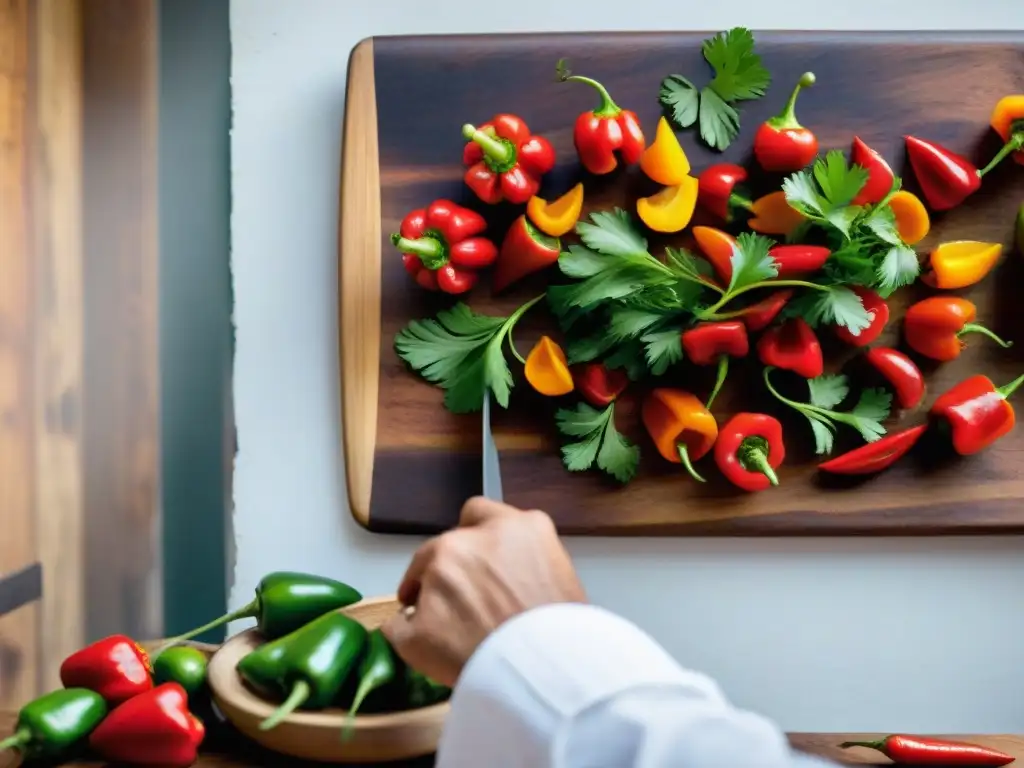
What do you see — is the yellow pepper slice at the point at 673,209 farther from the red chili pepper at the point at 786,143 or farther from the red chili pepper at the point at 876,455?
the red chili pepper at the point at 876,455

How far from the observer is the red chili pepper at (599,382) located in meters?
0.93

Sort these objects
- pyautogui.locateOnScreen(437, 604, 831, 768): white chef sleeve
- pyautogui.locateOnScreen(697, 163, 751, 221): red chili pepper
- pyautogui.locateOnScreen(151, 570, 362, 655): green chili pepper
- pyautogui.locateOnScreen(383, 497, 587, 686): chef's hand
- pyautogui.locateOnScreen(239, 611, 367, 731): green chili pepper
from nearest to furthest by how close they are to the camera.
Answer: pyautogui.locateOnScreen(437, 604, 831, 768): white chef sleeve → pyautogui.locateOnScreen(383, 497, 587, 686): chef's hand → pyautogui.locateOnScreen(239, 611, 367, 731): green chili pepper → pyautogui.locateOnScreen(151, 570, 362, 655): green chili pepper → pyautogui.locateOnScreen(697, 163, 751, 221): red chili pepper

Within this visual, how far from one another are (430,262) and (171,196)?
1.27ft

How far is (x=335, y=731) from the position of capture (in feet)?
2.31

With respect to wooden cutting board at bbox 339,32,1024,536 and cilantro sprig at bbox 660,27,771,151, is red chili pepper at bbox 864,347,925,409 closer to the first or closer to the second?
wooden cutting board at bbox 339,32,1024,536

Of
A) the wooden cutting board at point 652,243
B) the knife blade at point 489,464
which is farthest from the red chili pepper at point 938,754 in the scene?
the knife blade at point 489,464

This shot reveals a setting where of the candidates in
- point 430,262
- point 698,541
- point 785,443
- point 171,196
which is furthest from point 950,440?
point 171,196

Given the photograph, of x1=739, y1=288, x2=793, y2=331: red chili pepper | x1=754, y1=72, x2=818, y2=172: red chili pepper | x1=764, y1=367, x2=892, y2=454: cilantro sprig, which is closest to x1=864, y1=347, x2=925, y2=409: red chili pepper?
x1=764, y1=367, x2=892, y2=454: cilantro sprig

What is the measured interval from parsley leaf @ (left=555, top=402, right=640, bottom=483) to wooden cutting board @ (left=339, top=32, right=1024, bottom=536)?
0.09ft

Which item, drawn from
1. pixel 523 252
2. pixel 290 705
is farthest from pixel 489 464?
pixel 290 705

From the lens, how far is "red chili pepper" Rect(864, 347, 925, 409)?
94 cm

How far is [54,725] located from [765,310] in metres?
0.81

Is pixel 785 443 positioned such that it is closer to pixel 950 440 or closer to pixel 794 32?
pixel 950 440

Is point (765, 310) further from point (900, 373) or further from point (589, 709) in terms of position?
point (589, 709)
